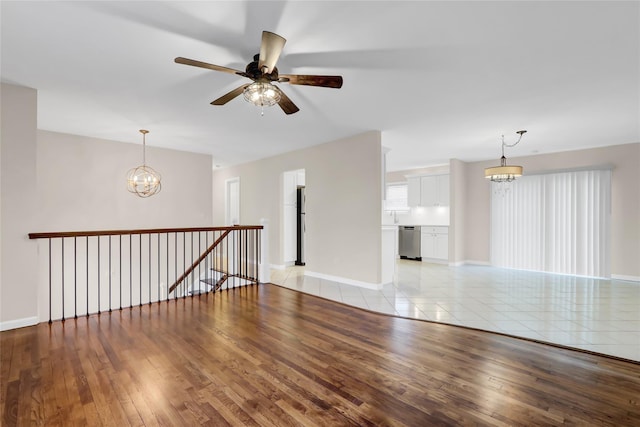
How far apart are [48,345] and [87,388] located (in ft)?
3.54

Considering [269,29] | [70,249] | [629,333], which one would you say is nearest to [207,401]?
[269,29]

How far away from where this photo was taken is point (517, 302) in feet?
13.4

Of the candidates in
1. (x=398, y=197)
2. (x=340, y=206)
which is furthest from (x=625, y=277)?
(x=340, y=206)

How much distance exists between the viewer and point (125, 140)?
5285 mm

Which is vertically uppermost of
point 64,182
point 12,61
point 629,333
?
point 12,61

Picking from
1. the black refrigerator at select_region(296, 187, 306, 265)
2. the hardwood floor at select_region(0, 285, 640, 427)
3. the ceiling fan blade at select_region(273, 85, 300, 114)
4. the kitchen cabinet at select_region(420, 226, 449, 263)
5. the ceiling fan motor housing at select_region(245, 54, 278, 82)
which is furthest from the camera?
the kitchen cabinet at select_region(420, 226, 449, 263)

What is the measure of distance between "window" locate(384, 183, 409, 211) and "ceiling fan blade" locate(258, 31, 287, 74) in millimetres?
7298

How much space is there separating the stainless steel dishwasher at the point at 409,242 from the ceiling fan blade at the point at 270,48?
22.8 ft

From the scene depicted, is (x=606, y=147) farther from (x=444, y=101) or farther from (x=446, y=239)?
(x=444, y=101)

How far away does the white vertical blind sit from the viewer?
222 inches

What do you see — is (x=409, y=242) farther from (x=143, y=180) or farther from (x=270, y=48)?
(x=270, y=48)

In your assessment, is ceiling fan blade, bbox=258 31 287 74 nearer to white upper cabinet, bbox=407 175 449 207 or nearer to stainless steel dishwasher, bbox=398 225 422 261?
white upper cabinet, bbox=407 175 449 207

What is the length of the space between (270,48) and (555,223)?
6999 mm

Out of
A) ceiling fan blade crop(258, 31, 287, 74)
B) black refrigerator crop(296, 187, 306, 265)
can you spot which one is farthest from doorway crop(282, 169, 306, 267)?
ceiling fan blade crop(258, 31, 287, 74)
